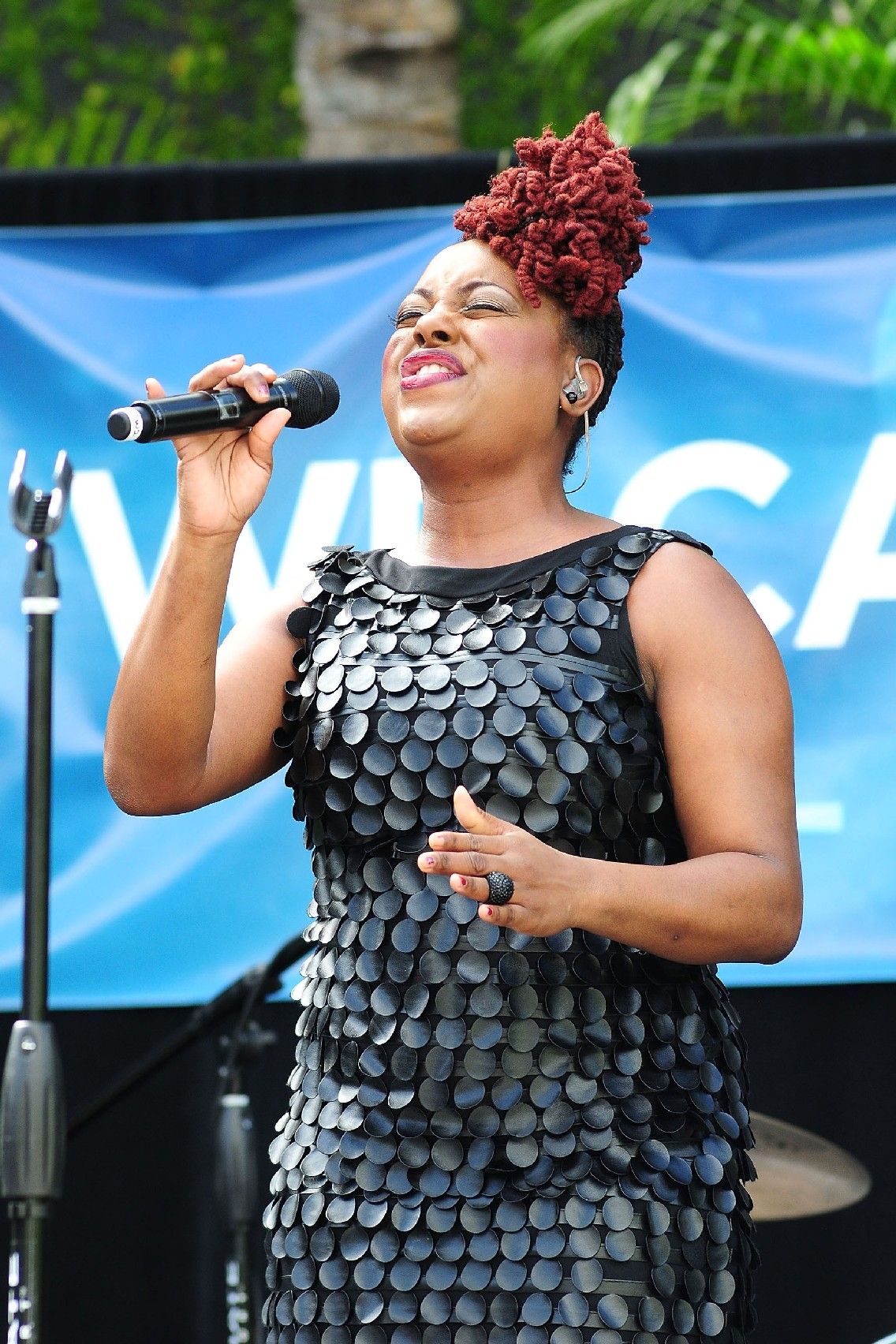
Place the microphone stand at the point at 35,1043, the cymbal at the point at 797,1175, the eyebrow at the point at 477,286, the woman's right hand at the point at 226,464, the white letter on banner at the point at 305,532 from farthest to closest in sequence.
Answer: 1. the white letter on banner at the point at 305,532
2. the cymbal at the point at 797,1175
3. the microphone stand at the point at 35,1043
4. the eyebrow at the point at 477,286
5. the woman's right hand at the point at 226,464

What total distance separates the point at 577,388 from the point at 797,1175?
142 cm

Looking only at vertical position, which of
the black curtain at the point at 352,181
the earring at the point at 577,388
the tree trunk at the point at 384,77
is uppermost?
the tree trunk at the point at 384,77

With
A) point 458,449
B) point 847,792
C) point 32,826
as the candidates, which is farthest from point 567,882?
point 847,792

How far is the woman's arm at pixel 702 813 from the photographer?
149cm

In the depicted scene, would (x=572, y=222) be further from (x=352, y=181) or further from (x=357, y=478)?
(x=352, y=181)

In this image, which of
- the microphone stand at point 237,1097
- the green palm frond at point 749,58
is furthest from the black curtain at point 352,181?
the microphone stand at point 237,1097

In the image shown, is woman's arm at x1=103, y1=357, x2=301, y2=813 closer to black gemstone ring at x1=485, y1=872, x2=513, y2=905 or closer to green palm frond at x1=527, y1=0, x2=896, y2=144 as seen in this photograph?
black gemstone ring at x1=485, y1=872, x2=513, y2=905

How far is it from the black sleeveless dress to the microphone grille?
8.2 inches

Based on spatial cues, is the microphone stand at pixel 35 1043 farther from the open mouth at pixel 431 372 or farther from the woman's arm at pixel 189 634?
the open mouth at pixel 431 372

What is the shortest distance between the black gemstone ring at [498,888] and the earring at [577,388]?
0.65m

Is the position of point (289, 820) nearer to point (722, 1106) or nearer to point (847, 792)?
point (847, 792)

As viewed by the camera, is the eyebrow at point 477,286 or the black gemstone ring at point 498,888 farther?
the eyebrow at point 477,286

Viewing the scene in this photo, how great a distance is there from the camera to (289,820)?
3.35 metres

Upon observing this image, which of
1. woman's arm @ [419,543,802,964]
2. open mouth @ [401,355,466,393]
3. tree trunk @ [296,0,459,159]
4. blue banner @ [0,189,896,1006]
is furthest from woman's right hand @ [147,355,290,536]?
tree trunk @ [296,0,459,159]
